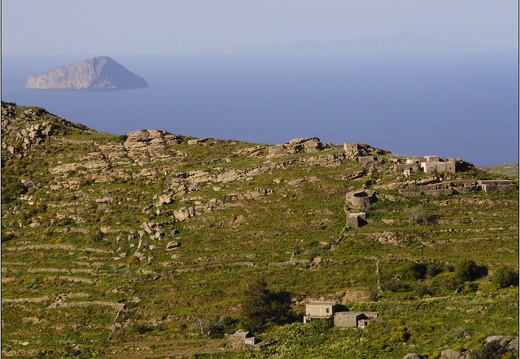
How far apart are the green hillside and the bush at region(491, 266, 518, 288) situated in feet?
0.26

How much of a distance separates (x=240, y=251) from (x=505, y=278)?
17117mm

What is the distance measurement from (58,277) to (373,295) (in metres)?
21.3

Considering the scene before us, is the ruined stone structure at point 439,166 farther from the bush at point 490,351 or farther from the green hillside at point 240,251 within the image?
the bush at point 490,351

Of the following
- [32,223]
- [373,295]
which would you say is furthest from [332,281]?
[32,223]

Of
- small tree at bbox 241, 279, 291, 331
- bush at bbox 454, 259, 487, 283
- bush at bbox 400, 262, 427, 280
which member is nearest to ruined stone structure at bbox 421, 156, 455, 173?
bush at bbox 400, 262, 427, 280

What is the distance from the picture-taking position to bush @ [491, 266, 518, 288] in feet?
200

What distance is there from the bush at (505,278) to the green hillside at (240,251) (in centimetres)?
8

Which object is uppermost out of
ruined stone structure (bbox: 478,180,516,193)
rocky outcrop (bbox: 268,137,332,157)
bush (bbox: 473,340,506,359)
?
rocky outcrop (bbox: 268,137,332,157)

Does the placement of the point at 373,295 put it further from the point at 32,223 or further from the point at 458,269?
the point at 32,223

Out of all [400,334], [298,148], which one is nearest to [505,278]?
[400,334]

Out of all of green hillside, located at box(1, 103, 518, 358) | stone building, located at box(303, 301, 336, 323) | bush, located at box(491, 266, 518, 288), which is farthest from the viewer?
stone building, located at box(303, 301, 336, 323)

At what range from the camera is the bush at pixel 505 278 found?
61094 mm

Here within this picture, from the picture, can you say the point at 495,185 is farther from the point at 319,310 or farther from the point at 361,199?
the point at 319,310

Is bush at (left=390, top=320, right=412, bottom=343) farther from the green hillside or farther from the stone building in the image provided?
the stone building
